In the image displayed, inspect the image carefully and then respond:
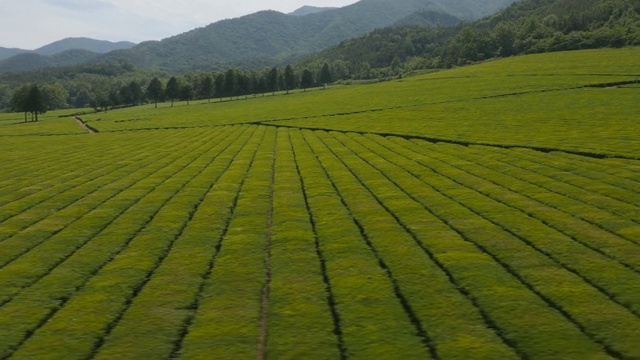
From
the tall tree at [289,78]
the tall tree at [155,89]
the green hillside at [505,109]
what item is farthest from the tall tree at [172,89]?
the green hillside at [505,109]

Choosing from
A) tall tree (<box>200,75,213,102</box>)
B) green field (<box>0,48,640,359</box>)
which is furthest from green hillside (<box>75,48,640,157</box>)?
tall tree (<box>200,75,213,102</box>)

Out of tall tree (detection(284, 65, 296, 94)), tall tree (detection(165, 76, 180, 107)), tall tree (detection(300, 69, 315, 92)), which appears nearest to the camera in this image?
tall tree (detection(165, 76, 180, 107))

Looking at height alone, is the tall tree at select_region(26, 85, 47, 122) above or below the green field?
above

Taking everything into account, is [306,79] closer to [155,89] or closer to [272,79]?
[272,79]

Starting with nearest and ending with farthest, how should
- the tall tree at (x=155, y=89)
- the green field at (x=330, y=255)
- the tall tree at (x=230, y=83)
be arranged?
1. the green field at (x=330, y=255)
2. the tall tree at (x=155, y=89)
3. the tall tree at (x=230, y=83)

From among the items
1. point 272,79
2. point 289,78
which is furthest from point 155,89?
point 289,78

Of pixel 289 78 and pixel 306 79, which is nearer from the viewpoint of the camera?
pixel 306 79

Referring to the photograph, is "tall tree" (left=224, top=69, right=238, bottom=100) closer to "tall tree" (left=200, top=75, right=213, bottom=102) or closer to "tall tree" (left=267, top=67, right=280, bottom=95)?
"tall tree" (left=200, top=75, right=213, bottom=102)

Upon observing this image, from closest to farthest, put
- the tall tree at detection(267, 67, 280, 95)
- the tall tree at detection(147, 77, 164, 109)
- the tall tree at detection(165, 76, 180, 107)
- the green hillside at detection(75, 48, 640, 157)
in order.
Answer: the green hillside at detection(75, 48, 640, 157), the tall tree at detection(147, 77, 164, 109), the tall tree at detection(165, 76, 180, 107), the tall tree at detection(267, 67, 280, 95)

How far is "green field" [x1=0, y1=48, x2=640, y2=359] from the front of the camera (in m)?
13.3

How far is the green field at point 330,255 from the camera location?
1327 centimetres

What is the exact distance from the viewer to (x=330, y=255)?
19.5m

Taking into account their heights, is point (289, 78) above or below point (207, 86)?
above

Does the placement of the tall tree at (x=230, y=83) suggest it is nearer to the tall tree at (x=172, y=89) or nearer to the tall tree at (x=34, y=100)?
the tall tree at (x=172, y=89)
